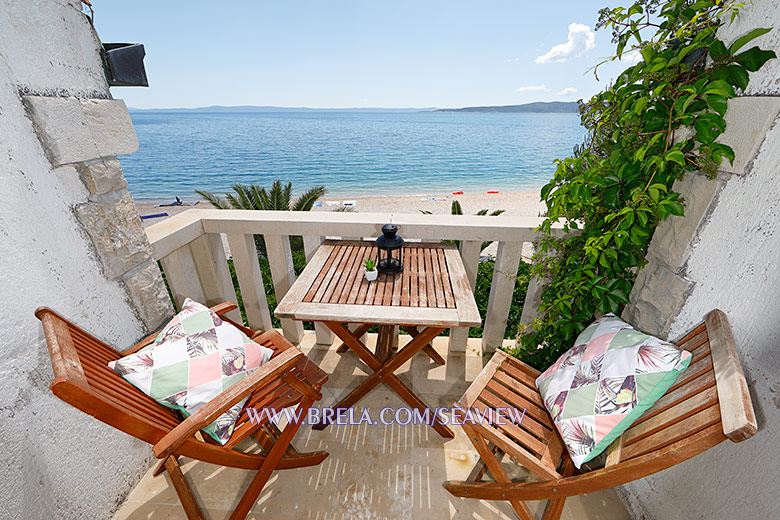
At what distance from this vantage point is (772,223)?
92cm

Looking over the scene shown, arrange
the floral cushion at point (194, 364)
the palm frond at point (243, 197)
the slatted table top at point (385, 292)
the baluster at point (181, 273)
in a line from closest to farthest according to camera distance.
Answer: the floral cushion at point (194, 364)
the slatted table top at point (385, 292)
the baluster at point (181, 273)
the palm frond at point (243, 197)

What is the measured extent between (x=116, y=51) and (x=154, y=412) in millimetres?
1422

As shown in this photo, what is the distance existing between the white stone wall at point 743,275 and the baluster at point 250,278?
2216 millimetres

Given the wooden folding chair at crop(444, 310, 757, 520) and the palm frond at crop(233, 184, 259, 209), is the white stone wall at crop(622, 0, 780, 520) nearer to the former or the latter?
the wooden folding chair at crop(444, 310, 757, 520)

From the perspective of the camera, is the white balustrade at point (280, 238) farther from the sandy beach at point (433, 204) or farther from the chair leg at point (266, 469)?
the sandy beach at point (433, 204)

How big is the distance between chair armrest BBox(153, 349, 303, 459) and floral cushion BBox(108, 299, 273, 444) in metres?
0.16

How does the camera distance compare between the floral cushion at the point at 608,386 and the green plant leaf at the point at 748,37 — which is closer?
the green plant leaf at the point at 748,37

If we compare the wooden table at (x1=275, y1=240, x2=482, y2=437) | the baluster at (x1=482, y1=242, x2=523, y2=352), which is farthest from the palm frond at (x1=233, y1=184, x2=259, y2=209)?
the baluster at (x1=482, y1=242, x2=523, y2=352)

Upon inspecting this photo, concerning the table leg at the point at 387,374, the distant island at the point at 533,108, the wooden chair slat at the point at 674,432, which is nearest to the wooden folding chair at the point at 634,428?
the wooden chair slat at the point at 674,432

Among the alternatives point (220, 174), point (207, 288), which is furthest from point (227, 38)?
point (207, 288)

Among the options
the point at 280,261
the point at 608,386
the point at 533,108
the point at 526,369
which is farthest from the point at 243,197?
the point at 533,108

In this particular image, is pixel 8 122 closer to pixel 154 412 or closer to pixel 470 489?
pixel 154 412

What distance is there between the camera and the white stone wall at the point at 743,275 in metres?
0.91

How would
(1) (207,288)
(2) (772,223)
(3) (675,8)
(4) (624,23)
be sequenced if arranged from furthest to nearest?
(1) (207,288), (4) (624,23), (3) (675,8), (2) (772,223)
